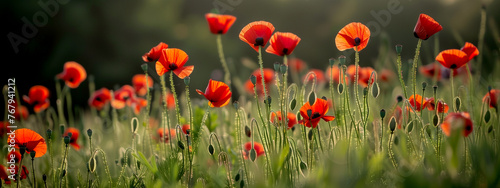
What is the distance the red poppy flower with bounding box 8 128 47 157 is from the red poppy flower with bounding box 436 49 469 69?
1483 mm

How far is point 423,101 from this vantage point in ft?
5.67

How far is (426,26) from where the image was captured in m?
1.54

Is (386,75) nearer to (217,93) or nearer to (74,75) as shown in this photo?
(217,93)

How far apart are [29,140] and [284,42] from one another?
3.21 ft

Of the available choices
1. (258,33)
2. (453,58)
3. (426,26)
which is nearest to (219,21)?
(258,33)

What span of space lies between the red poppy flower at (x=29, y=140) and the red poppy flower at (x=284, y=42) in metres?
0.89

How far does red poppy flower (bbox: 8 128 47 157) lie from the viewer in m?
1.55

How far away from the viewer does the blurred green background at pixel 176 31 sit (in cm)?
629

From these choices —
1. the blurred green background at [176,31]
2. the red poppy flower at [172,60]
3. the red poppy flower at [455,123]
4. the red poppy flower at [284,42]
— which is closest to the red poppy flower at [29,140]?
the red poppy flower at [172,60]

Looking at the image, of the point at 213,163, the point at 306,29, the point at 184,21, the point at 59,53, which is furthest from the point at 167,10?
the point at 213,163

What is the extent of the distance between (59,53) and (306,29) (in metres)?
4.14

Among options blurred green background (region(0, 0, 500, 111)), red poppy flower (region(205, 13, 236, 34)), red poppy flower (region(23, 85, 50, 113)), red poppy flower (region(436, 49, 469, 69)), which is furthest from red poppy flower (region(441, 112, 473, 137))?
blurred green background (region(0, 0, 500, 111))

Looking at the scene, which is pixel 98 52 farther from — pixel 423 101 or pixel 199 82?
pixel 423 101

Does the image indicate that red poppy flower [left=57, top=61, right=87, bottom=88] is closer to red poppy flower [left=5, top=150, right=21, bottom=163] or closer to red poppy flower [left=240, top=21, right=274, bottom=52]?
red poppy flower [left=5, top=150, right=21, bottom=163]
